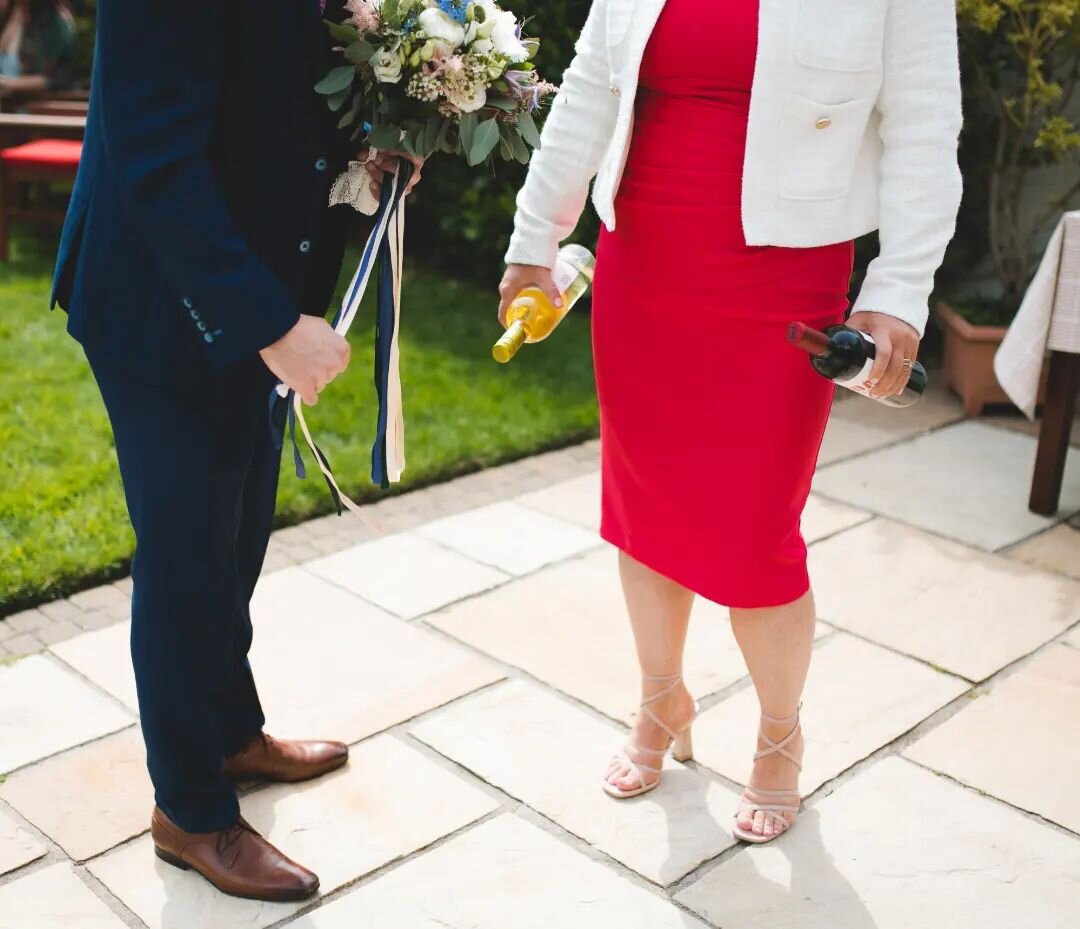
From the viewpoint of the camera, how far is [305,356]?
2.09 m

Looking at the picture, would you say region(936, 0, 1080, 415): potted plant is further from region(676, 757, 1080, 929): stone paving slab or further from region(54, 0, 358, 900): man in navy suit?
region(54, 0, 358, 900): man in navy suit

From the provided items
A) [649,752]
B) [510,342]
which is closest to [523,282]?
[510,342]

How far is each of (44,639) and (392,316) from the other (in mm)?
1602

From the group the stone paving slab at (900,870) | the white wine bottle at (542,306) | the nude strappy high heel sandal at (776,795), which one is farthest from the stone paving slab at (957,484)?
the white wine bottle at (542,306)

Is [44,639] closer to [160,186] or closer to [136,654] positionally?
[136,654]

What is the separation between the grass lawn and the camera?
3.90 metres

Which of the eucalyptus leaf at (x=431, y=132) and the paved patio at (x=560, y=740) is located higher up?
the eucalyptus leaf at (x=431, y=132)

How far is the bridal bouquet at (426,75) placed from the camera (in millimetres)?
2105

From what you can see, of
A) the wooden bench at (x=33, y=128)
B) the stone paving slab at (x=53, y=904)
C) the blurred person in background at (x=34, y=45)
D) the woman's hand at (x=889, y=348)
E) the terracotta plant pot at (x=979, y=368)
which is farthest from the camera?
the blurred person in background at (x=34, y=45)

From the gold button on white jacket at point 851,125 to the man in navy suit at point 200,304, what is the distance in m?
0.66

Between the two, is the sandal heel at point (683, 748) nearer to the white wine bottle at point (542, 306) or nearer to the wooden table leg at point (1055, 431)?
the white wine bottle at point (542, 306)

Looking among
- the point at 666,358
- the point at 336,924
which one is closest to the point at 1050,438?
the point at 666,358

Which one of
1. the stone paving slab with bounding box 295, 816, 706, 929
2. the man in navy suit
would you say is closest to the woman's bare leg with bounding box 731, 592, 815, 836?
the stone paving slab with bounding box 295, 816, 706, 929

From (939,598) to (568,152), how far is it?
194cm
